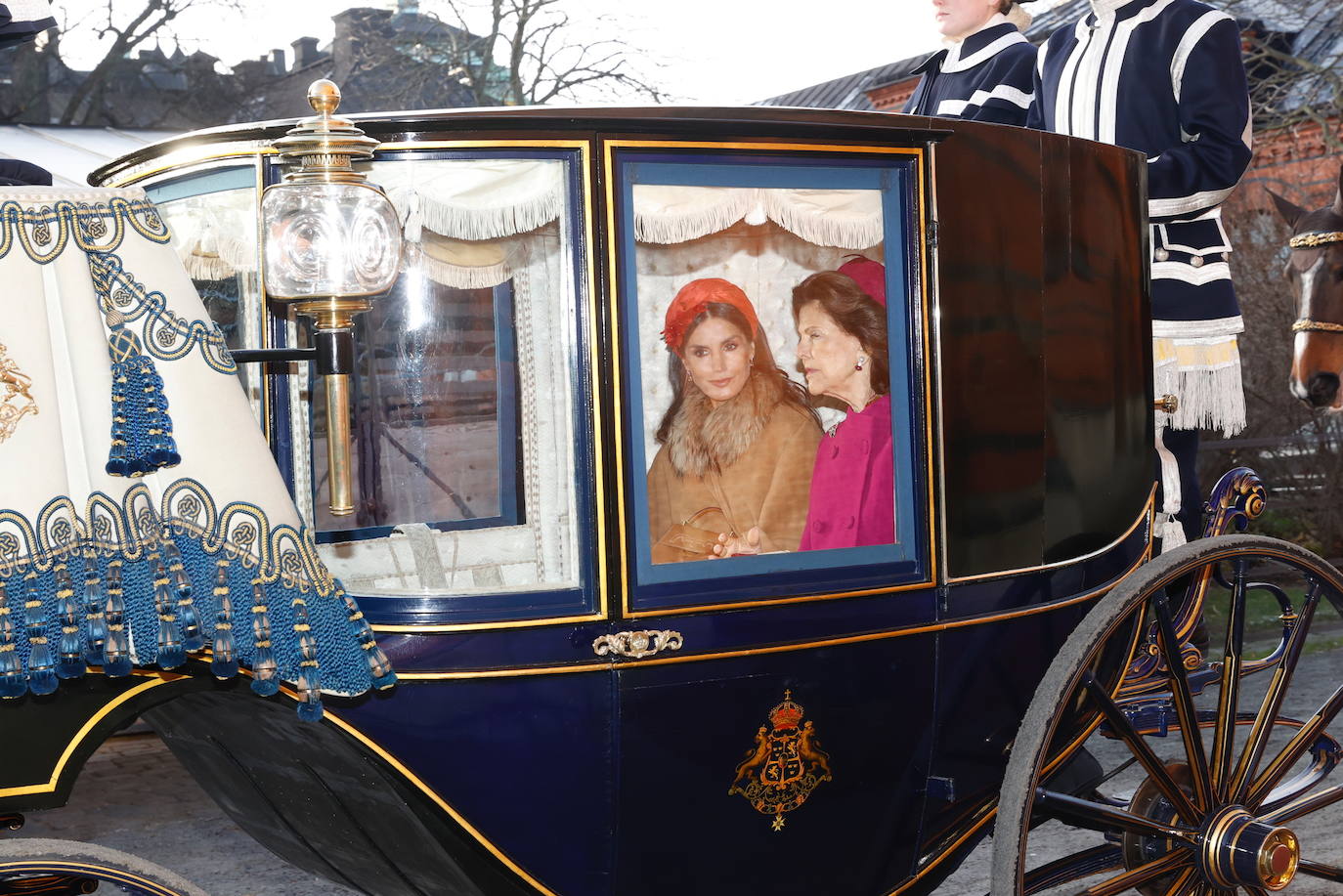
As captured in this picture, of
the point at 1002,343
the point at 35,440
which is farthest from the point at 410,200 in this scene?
the point at 1002,343

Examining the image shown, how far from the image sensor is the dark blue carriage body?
7.35ft

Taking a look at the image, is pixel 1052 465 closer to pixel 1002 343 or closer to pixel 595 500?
pixel 1002 343

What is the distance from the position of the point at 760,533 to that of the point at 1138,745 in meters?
0.83

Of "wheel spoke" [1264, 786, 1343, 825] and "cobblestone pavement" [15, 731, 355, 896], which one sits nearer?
"wheel spoke" [1264, 786, 1343, 825]

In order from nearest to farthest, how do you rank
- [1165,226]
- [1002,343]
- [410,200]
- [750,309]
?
[410,200] → [750,309] → [1002,343] → [1165,226]

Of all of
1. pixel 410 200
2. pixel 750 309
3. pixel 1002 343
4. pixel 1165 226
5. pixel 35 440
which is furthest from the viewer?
pixel 1165 226

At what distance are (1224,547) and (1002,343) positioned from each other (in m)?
0.58

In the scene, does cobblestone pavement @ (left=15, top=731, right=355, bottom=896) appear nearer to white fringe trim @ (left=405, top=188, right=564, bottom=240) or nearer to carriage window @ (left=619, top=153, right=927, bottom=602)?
carriage window @ (left=619, top=153, right=927, bottom=602)

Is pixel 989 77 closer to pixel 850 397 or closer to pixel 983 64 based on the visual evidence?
pixel 983 64

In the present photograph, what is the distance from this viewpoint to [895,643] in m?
2.53

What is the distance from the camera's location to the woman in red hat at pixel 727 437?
7.78ft

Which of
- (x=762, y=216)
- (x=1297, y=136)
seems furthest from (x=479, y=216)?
(x=1297, y=136)

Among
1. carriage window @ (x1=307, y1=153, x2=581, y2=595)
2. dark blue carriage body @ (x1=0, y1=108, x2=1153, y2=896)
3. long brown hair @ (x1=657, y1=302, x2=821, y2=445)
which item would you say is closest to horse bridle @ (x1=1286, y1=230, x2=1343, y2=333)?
dark blue carriage body @ (x1=0, y1=108, x2=1153, y2=896)

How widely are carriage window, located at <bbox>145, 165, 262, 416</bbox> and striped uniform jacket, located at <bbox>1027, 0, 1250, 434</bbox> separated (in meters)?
2.10
